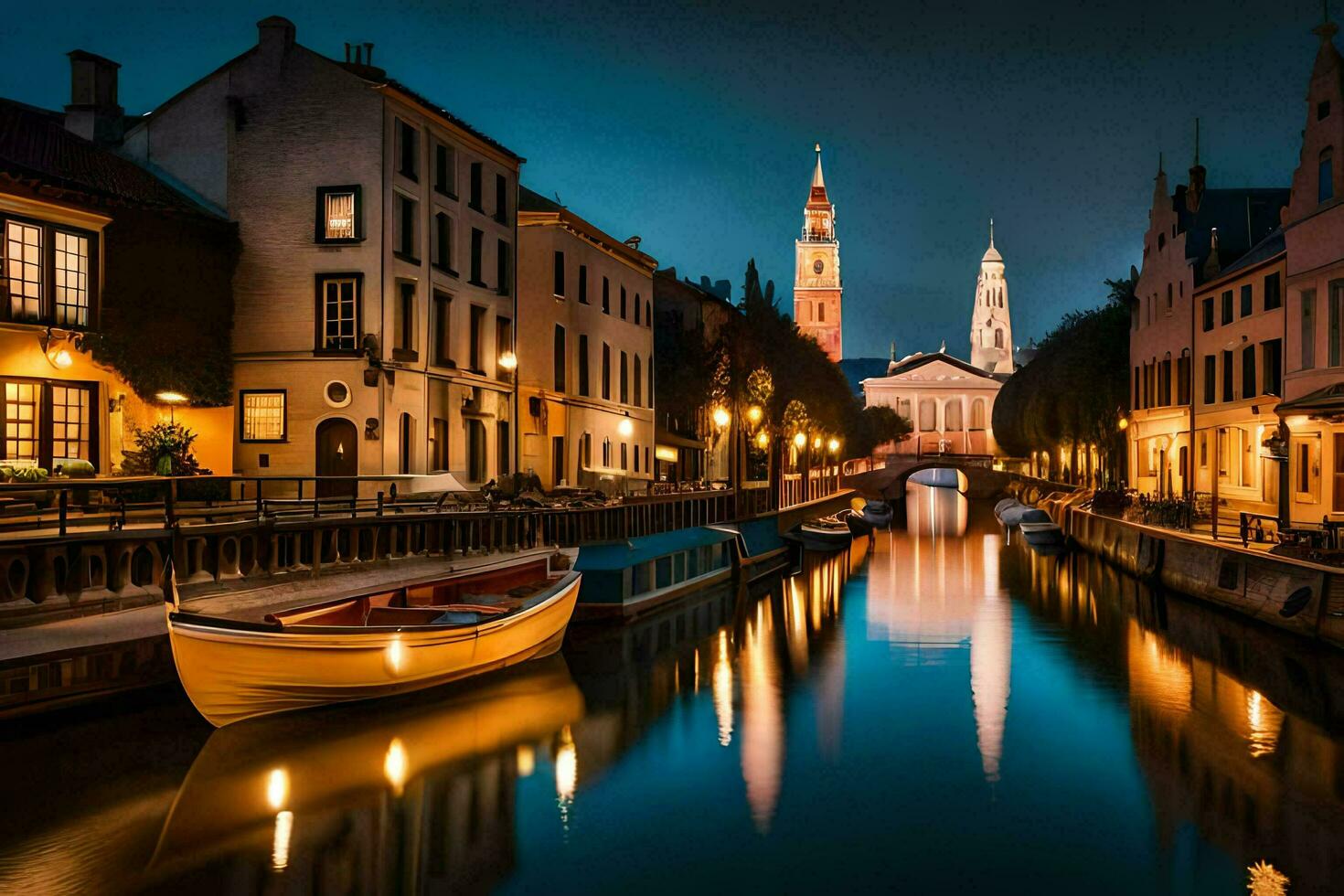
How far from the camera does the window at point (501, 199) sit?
38.7 m

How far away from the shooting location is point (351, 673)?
57.5ft

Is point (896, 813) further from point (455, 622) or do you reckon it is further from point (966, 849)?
point (455, 622)

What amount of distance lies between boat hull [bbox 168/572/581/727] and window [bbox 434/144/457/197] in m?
18.0

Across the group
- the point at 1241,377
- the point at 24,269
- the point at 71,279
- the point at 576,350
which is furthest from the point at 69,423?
the point at 1241,377

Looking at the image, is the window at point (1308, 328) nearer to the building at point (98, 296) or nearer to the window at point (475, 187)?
the window at point (475, 187)

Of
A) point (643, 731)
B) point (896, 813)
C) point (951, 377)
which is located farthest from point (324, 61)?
point (951, 377)

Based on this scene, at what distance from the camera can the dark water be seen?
12.7 metres

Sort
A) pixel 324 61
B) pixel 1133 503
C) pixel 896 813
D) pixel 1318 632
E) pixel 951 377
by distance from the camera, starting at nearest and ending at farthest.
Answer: pixel 896 813
pixel 1318 632
pixel 324 61
pixel 1133 503
pixel 951 377

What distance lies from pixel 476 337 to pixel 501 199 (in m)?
5.25

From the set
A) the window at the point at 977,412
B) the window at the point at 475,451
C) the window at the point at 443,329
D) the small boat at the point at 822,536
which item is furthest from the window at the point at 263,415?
the window at the point at 977,412

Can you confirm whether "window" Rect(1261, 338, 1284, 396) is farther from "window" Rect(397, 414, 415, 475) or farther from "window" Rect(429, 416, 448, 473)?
"window" Rect(397, 414, 415, 475)

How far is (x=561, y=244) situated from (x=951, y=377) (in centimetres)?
12047

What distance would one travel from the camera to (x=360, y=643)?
17.4 m

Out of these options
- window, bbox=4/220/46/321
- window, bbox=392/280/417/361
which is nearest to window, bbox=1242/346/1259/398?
window, bbox=392/280/417/361
